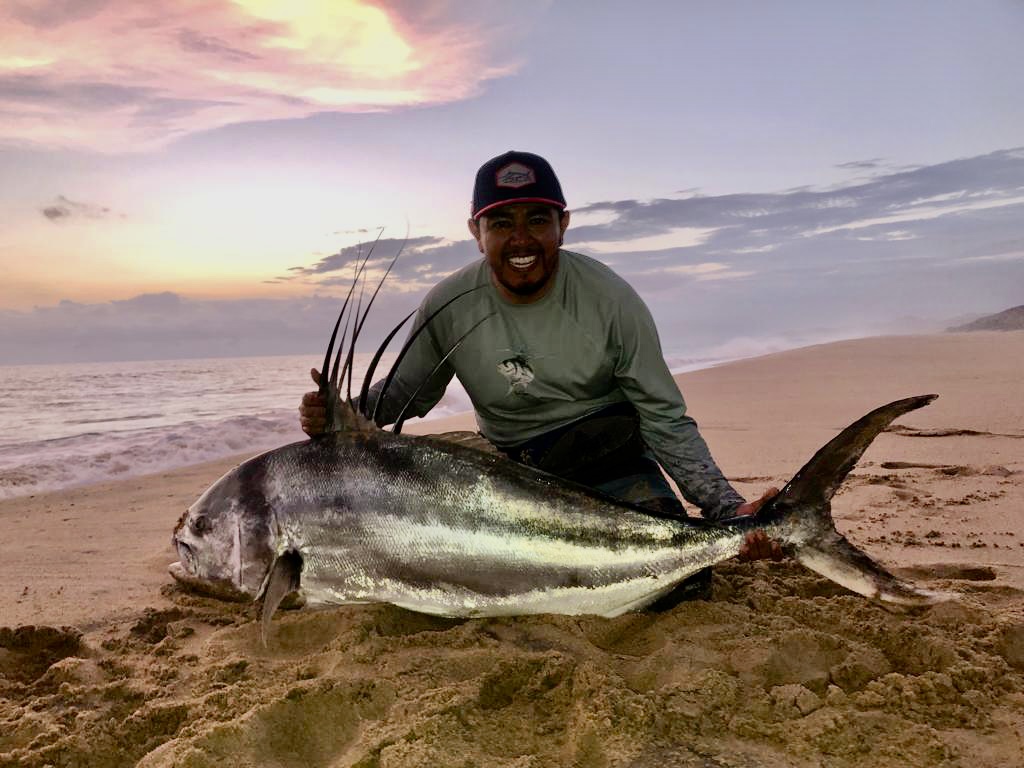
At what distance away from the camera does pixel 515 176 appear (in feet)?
10.9

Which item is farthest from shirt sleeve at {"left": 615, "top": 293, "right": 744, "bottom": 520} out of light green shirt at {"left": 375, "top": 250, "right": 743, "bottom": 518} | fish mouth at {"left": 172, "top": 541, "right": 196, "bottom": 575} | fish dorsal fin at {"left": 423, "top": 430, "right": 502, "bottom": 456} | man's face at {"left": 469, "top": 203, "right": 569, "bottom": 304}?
fish mouth at {"left": 172, "top": 541, "right": 196, "bottom": 575}

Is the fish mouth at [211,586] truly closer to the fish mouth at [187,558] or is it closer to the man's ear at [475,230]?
the fish mouth at [187,558]

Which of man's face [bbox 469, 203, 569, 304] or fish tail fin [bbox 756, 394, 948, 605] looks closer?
fish tail fin [bbox 756, 394, 948, 605]

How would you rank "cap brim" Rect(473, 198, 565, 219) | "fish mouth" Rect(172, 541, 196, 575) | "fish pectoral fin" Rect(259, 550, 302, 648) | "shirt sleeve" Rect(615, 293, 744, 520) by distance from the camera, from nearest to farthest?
"fish pectoral fin" Rect(259, 550, 302, 648) < "fish mouth" Rect(172, 541, 196, 575) < "shirt sleeve" Rect(615, 293, 744, 520) < "cap brim" Rect(473, 198, 565, 219)

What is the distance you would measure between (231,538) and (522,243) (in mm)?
1696

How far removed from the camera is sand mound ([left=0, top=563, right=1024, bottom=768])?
194cm

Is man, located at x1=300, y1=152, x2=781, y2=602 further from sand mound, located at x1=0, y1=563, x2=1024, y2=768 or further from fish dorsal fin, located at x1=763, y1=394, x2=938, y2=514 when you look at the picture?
sand mound, located at x1=0, y1=563, x2=1024, y2=768

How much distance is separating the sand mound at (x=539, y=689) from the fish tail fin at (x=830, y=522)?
20cm

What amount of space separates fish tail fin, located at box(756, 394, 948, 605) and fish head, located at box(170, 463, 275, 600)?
5.80 feet

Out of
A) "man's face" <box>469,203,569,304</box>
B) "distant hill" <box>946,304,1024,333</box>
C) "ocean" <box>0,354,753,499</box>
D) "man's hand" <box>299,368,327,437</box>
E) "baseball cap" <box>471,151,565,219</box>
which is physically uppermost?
"distant hill" <box>946,304,1024,333</box>

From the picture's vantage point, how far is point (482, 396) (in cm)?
365

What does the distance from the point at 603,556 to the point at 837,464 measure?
0.85 meters

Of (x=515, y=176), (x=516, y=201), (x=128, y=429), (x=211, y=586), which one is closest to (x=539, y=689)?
(x=211, y=586)

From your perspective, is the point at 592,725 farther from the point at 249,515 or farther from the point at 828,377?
the point at 828,377
